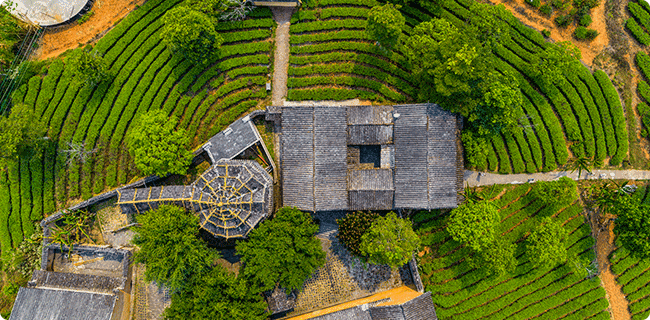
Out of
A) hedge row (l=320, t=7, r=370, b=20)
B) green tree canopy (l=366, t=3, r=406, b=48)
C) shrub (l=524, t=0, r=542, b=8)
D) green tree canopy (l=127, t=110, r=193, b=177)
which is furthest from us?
hedge row (l=320, t=7, r=370, b=20)

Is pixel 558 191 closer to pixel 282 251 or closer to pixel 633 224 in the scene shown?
Answer: pixel 633 224

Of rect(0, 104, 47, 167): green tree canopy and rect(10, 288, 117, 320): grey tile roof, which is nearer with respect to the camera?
rect(0, 104, 47, 167): green tree canopy

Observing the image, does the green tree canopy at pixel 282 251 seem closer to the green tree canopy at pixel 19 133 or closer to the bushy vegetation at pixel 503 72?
the bushy vegetation at pixel 503 72

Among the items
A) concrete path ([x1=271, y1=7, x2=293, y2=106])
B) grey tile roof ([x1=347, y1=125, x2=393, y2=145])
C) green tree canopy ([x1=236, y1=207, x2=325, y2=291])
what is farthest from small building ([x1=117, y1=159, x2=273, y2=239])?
grey tile roof ([x1=347, y1=125, x2=393, y2=145])

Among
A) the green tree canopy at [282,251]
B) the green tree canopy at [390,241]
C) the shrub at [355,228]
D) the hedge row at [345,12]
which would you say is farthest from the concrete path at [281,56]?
the green tree canopy at [390,241]

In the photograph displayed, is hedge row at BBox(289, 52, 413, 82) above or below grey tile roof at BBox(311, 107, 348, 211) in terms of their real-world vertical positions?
above

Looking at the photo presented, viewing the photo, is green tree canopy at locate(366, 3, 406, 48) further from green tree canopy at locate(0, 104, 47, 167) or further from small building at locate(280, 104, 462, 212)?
green tree canopy at locate(0, 104, 47, 167)
